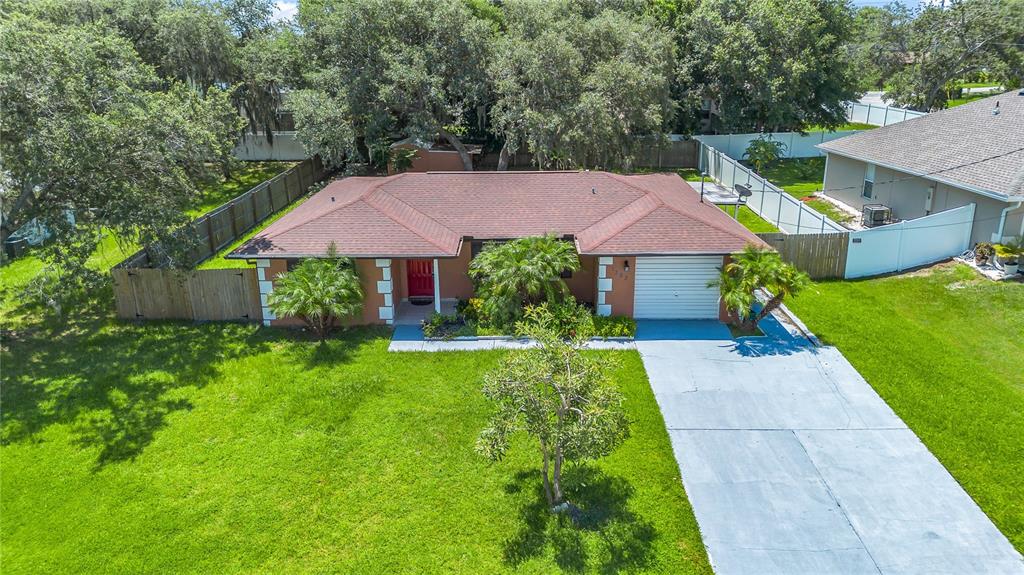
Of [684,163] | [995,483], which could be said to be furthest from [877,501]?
[684,163]

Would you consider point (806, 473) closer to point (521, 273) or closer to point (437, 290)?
point (521, 273)

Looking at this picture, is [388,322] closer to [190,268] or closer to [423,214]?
[423,214]

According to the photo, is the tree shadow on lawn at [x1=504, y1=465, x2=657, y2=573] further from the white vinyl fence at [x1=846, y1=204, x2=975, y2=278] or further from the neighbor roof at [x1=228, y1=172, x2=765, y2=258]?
the white vinyl fence at [x1=846, y1=204, x2=975, y2=278]

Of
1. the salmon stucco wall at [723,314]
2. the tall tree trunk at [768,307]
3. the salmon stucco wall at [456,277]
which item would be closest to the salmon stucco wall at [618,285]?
the salmon stucco wall at [723,314]

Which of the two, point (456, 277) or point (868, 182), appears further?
point (868, 182)

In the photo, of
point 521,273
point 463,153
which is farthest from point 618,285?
point 463,153

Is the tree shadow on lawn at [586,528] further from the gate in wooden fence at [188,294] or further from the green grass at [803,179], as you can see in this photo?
the green grass at [803,179]
